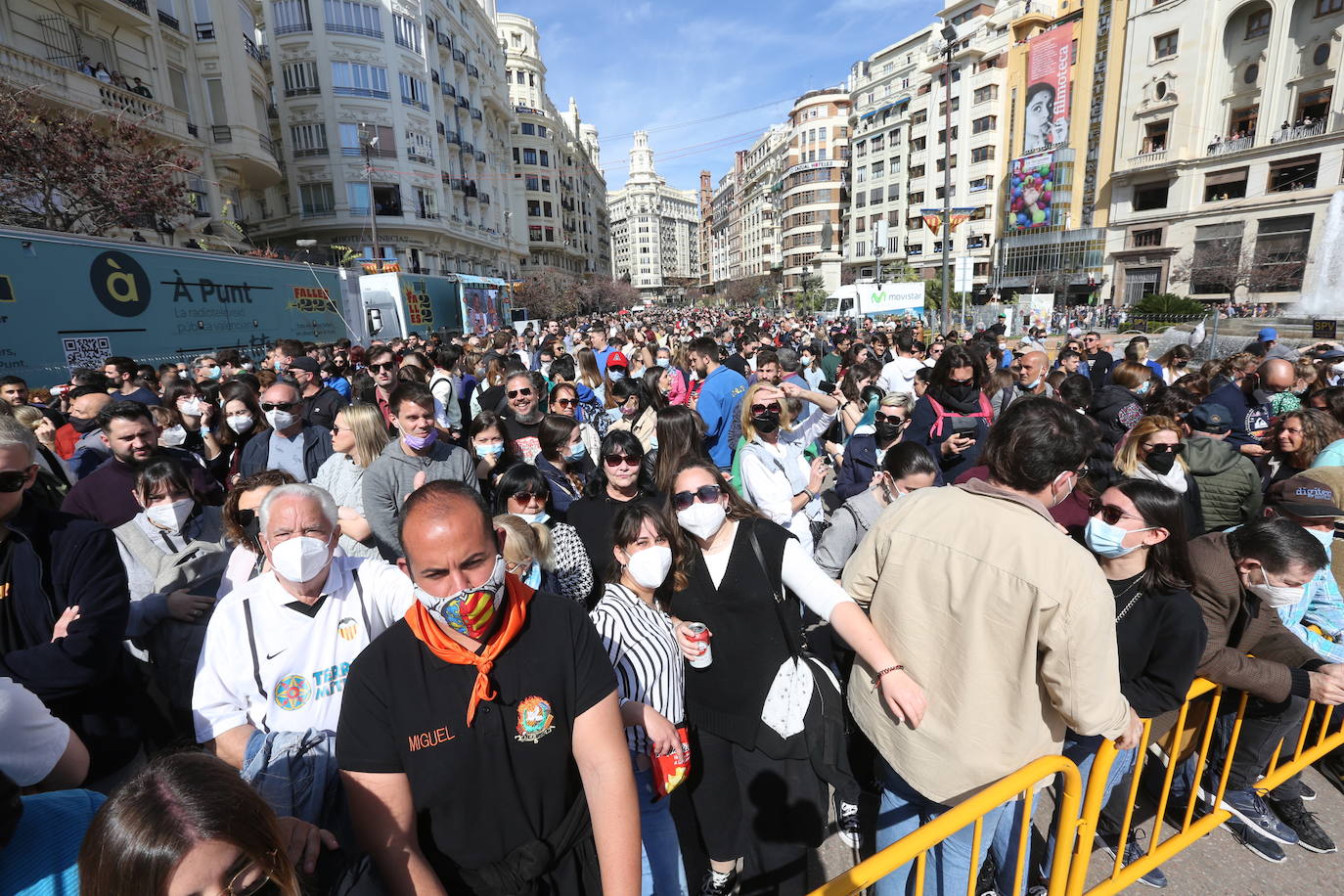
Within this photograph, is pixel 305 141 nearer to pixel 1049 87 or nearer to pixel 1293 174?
pixel 1049 87

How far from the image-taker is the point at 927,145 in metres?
57.3

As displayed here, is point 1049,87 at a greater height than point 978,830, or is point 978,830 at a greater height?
point 1049,87

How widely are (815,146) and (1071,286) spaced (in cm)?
4064

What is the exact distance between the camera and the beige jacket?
1887mm

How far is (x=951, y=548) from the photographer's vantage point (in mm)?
2029

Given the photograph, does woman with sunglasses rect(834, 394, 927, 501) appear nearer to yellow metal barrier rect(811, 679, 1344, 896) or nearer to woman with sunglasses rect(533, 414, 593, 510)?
woman with sunglasses rect(533, 414, 593, 510)

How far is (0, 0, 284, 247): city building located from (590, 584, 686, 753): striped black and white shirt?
68.7 ft

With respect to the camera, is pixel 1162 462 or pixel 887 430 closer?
pixel 1162 462

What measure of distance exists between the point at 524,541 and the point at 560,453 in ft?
5.28

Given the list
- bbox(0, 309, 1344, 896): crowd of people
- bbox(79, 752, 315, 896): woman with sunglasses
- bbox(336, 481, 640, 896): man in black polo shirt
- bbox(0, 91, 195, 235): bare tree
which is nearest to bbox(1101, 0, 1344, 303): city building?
bbox(0, 309, 1344, 896): crowd of people

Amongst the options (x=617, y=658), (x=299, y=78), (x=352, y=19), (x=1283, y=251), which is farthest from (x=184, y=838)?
(x=1283, y=251)

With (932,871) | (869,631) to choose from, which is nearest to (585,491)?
(869,631)

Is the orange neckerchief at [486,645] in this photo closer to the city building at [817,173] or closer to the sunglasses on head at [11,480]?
the sunglasses on head at [11,480]

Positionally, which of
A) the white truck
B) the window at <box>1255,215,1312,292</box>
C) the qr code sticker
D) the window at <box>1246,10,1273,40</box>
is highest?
the window at <box>1246,10,1273,40</box>
